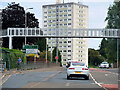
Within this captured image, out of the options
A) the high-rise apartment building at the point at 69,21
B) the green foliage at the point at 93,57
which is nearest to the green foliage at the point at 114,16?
the high-rise apartment building at the point at 69,21

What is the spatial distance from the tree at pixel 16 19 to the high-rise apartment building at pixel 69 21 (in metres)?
52.4

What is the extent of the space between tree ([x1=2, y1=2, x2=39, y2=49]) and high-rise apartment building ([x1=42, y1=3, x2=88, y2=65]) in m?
52.4

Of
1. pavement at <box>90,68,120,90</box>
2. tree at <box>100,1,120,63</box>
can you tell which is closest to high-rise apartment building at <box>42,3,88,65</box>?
tree at <box>100,1,120,63</box>

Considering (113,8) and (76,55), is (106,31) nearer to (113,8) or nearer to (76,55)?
(113,8)

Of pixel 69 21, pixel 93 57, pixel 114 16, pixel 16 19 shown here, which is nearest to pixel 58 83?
pixel 16 19

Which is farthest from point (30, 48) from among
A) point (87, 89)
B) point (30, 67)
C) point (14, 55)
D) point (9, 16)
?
point (87, 89)

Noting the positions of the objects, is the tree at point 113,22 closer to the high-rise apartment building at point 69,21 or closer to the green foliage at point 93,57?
the high-rise apartment building at point 69,21

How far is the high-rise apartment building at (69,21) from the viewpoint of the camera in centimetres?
13286

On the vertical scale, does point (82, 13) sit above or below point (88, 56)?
above

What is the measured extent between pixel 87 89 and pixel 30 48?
125 ft

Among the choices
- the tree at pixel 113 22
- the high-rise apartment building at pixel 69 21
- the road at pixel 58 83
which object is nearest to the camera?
the road at pixel 58 83

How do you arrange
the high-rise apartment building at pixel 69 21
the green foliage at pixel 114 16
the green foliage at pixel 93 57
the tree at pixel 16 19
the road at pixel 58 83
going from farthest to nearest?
the green foliage at pixel 93 57 < the high-rise apartment building at pixel 69 21 < the green foliage at pixel 114 16 < the tree at pixel 16 19 < the road at pixel 58 83

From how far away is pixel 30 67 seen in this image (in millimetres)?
56188

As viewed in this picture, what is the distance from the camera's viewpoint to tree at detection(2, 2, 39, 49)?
2672 inches
